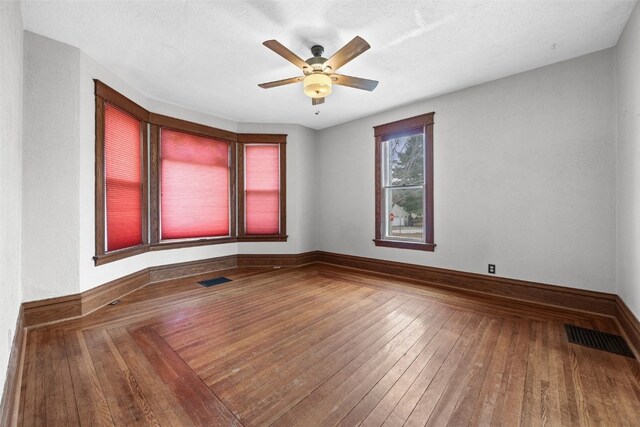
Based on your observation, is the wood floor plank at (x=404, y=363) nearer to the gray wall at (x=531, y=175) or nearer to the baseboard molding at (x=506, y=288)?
the baseboard molding at (x=506, y=288)

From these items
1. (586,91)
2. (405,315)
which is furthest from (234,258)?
(586,91)

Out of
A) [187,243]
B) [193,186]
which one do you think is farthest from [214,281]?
[193,186]

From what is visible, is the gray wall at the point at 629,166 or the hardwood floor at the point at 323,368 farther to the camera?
the gray wall at the point at 629,166

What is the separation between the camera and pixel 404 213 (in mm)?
4590

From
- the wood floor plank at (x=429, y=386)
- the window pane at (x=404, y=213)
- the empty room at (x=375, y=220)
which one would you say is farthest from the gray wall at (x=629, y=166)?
the window pane at (x=404, y=213)

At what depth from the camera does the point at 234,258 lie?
202 inches

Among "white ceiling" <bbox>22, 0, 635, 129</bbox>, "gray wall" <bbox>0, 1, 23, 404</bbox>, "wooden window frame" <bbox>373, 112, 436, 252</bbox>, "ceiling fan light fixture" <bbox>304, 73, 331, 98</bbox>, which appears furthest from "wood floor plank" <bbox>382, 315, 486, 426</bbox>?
"white ceiling" <bbox>22, 0, 635, 129</bbox>

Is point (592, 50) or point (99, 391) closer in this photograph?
point (99, 391)

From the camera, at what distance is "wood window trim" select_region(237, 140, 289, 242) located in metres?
5.20

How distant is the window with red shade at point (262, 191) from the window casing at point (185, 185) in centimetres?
2

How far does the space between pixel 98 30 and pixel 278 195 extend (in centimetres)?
339

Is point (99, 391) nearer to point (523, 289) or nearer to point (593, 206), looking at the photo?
point (523, 289)

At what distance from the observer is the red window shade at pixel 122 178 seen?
3316 millimetres

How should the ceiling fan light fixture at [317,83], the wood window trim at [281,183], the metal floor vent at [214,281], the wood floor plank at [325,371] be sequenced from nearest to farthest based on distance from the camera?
the wood floor plank at [325,371] → the ceiling fan light fixture at [317,83] → the metal floor vent at [214,281] → the wood window trim at [281,183]
